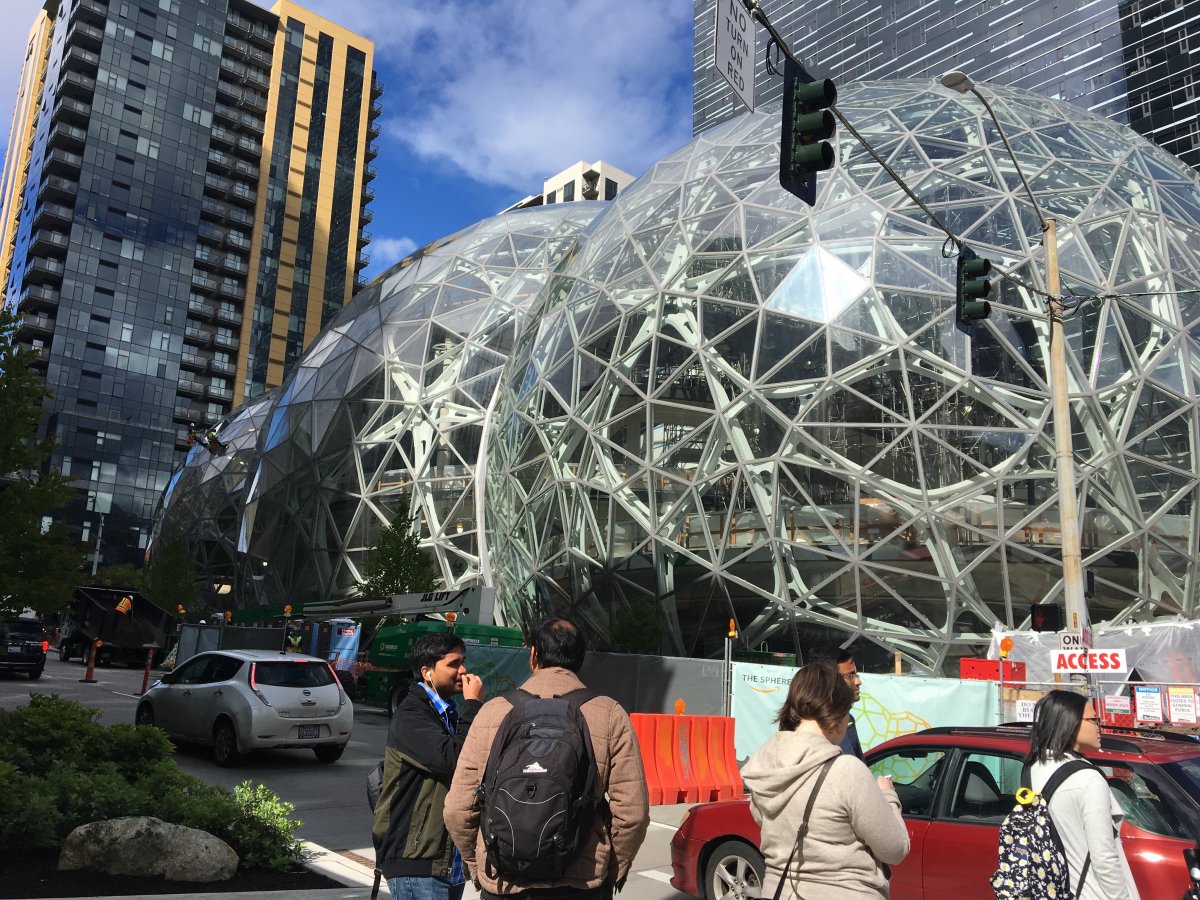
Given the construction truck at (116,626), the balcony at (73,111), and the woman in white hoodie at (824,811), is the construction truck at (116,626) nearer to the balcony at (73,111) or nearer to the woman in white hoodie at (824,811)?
the woman in white hoodie at (824,811)

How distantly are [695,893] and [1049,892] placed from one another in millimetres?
3788

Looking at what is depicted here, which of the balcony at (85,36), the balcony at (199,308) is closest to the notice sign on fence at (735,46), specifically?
the balcony at (199,308)

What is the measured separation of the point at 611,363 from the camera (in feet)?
68.9

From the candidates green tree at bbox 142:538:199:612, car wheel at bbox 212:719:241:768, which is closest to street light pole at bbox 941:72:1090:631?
car wheel at bbox 212:719:241:768

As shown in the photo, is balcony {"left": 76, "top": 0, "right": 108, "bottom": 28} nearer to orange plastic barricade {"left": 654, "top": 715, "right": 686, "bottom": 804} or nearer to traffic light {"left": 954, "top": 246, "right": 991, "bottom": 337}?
traffic light {"left": 954, "top": 246, "right": 991, "bottom": 337}

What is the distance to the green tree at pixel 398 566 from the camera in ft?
101

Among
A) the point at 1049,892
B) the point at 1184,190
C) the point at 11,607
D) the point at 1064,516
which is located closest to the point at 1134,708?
the point at 1064,516

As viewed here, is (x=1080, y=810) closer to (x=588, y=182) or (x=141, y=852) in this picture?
(x=141, y=852)

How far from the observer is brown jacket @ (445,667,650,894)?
344 cm

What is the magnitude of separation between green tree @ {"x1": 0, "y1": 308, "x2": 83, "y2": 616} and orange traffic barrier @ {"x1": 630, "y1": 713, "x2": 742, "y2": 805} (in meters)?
10.3

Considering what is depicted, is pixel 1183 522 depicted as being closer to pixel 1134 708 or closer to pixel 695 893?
pixel 1134 708

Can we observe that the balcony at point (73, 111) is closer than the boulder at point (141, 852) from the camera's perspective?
No

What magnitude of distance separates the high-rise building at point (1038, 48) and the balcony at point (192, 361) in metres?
53.7

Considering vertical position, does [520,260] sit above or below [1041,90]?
below
